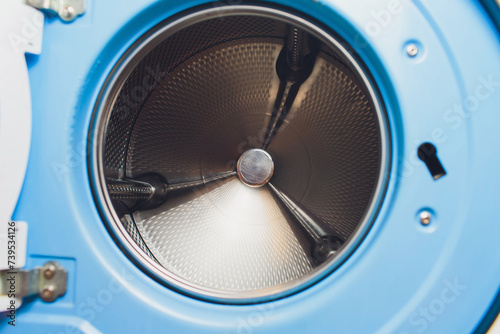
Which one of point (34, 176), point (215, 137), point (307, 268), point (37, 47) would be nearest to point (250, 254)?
point (307, 268)

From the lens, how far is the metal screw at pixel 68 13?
510 millimetres

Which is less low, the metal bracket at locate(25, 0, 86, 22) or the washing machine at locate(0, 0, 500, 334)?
the metal bracket at locate(25, 0, 86, 22)

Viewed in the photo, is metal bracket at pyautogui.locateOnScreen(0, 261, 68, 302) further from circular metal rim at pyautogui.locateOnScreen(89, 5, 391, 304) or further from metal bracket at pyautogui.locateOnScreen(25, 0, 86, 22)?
metal bracket at pyautogui.locateOnScreen(25, 0, 86, 22)

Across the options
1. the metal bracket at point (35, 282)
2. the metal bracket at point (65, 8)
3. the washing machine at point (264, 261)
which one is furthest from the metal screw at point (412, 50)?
the metal bracket at point (35, 282)

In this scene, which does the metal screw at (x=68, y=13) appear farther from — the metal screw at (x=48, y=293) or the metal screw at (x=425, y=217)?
the metal screw at (x=425, y=217)

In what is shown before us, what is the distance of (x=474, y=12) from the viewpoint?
1.51 ft

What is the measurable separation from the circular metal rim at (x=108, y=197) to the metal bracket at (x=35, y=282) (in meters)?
0.09

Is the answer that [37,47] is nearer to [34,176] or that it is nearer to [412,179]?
[34,176]

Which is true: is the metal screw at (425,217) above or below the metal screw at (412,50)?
below

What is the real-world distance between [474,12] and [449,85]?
101 mm

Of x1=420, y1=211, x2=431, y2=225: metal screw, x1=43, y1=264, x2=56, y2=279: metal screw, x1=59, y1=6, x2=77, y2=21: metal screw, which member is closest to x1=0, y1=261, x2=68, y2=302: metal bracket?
x1=43, y1=264, x2=56, y2=279: metal screw

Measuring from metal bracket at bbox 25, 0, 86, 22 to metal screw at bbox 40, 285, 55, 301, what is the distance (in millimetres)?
384

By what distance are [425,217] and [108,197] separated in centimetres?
44

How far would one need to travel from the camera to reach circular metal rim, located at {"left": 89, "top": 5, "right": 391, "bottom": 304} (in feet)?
1.57
